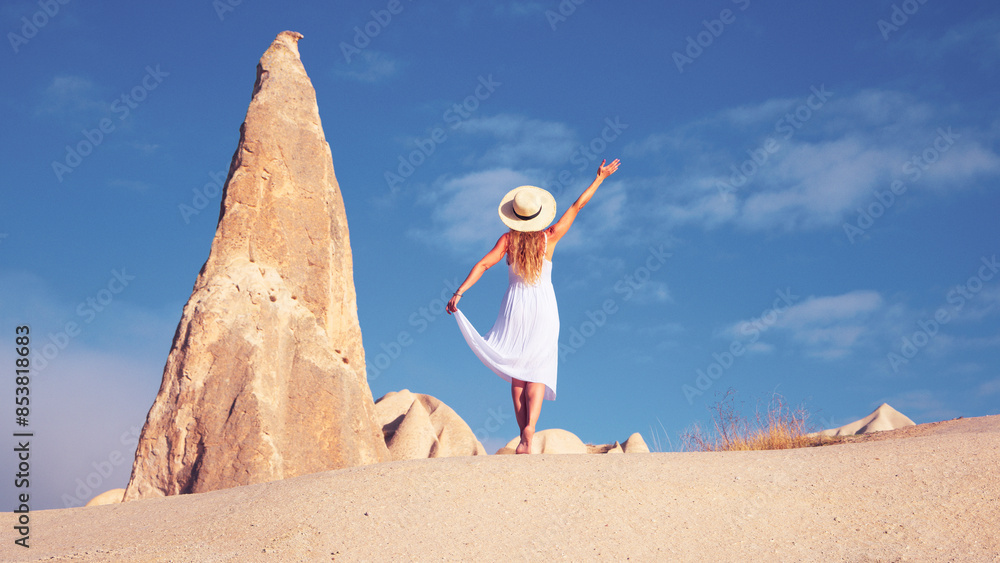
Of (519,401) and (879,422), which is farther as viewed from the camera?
(879,422)

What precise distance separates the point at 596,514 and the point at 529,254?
311cm

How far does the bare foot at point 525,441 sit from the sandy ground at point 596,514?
3.01 ft

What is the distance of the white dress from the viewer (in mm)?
7867

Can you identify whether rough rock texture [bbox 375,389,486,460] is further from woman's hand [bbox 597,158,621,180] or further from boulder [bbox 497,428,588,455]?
woman's hand [bbox 597,158,621,180]

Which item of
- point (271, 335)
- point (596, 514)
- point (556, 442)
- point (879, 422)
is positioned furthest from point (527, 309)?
point (879, 422)

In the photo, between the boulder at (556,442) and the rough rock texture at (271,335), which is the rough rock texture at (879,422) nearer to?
the boulder at (556,442)

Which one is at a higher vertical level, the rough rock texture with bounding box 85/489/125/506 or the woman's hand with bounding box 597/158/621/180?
the woman's hand with bounding box 597/158/621/180

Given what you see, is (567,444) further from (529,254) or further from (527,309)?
(529,254)

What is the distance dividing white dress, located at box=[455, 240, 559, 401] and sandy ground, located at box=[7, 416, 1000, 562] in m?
1.32

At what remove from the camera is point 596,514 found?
5520 millimetres

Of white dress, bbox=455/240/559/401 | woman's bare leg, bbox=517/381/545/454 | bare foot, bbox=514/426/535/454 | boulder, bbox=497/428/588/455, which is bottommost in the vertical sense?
bare foot, bbox=514/426/535/454

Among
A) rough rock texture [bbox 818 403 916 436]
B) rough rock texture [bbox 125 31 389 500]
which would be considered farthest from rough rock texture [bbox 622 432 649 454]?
rough rock texture [bbox 125 31 389 500]

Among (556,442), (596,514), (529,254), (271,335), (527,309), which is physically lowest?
(596,514)

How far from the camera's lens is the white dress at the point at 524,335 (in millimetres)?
7867
